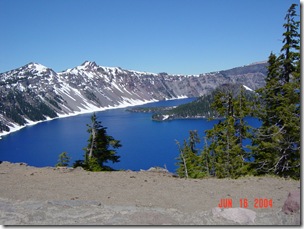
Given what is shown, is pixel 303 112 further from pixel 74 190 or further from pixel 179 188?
pixel 74 190

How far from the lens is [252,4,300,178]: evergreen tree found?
1566 cm

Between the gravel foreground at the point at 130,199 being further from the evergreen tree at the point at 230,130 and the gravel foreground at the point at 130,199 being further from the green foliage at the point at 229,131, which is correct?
the evergreen tree at the point at 230,130

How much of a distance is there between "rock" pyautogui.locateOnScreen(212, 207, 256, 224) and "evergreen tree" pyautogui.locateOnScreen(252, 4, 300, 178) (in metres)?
8.01

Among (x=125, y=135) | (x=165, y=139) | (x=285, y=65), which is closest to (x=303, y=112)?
(x=285, y=65)

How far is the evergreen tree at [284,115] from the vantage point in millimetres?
15663

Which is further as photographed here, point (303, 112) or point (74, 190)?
point (74, 190)

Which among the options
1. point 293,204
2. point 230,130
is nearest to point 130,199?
point 293,204

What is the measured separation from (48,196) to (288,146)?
38.6 feet

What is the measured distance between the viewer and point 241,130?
26172 mm
